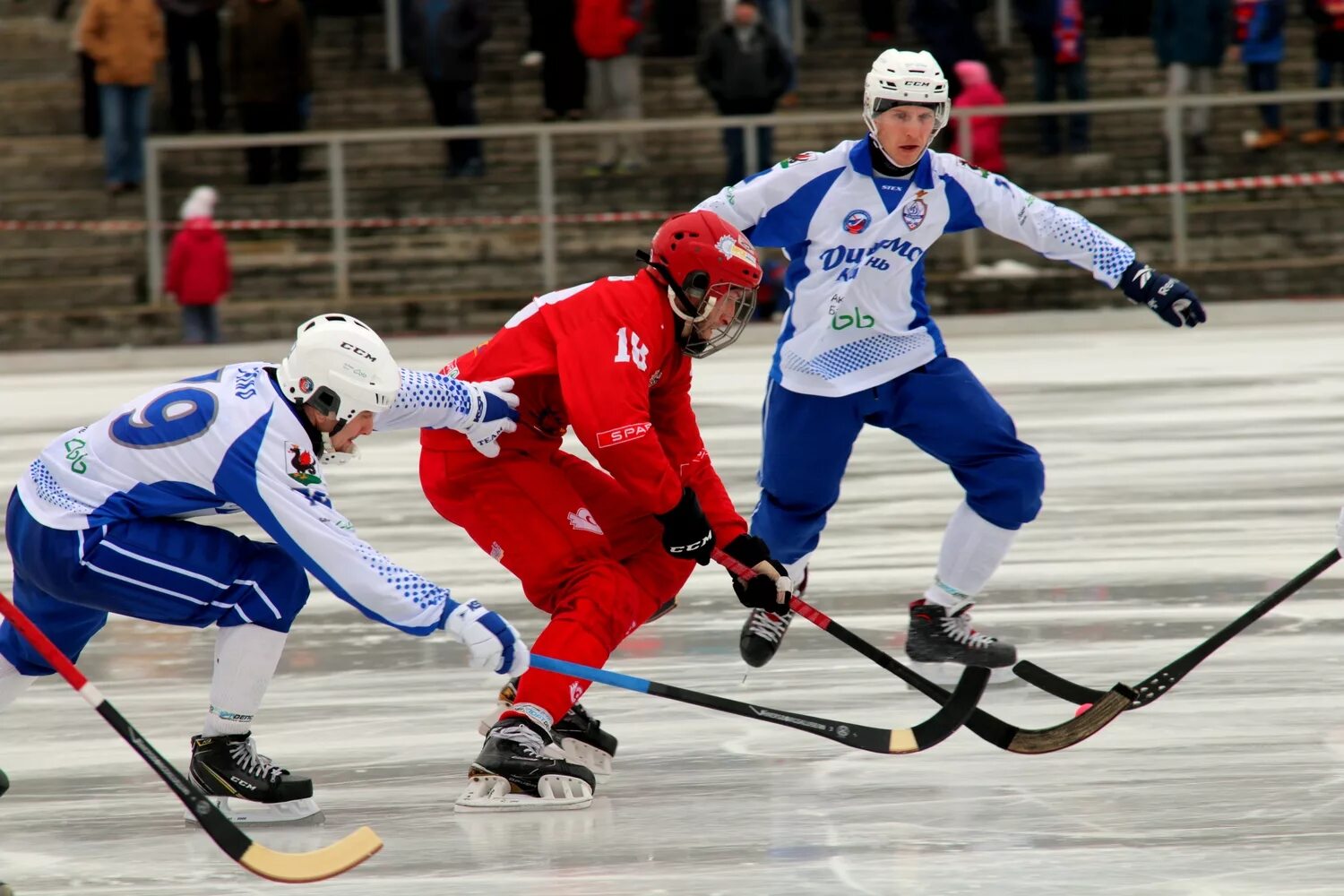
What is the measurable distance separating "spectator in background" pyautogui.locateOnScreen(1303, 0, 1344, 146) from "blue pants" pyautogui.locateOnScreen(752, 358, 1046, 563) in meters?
9.92

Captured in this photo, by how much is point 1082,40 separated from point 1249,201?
1700 millimetres

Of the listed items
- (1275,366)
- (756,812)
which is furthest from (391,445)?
(756,812)

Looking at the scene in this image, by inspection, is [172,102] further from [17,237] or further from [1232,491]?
[1232,491]

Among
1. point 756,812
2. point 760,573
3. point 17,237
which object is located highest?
point 760,573

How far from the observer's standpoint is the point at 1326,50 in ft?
48.7

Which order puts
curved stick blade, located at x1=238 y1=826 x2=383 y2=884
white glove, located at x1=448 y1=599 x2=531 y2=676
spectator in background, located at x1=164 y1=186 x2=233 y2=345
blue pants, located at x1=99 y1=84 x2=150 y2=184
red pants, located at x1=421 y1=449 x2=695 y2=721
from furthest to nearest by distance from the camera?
blue pants, located at x1=99 y1=84 x2=150 y2=184
spectator in background, located at x1=164 y1=186 x2=233 y2=345
red pants, located at x1=421 y1=449 x2=695 y2=721
white glove, located at x1=448 y1=599 x2=531 y2=676
curved stick blade, located at x1=238 y1=826 x2=383 y2=884

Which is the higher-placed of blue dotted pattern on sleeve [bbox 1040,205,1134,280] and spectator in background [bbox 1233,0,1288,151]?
blue dotted pattern on sleeve [bbox 1040,205,1134,280]

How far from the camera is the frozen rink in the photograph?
4.04m

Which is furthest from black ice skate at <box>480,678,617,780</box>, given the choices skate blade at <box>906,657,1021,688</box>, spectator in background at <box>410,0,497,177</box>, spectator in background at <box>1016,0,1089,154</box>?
spectator in background at <box>1016,0,1089,154</box>

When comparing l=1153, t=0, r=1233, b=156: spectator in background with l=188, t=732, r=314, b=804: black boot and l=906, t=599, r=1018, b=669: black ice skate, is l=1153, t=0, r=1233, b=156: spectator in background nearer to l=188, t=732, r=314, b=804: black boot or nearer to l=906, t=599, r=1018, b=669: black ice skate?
l=906, t=599, r=1018, b=669: black ice skate

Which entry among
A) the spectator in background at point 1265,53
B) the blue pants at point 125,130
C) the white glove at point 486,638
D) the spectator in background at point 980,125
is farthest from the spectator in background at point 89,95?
the white glove at point 486,638

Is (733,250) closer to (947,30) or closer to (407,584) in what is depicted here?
(407,584)

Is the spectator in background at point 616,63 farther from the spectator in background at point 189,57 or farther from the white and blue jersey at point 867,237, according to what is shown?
the white and blue jersey at point 867,237

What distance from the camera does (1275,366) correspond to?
11500mm
